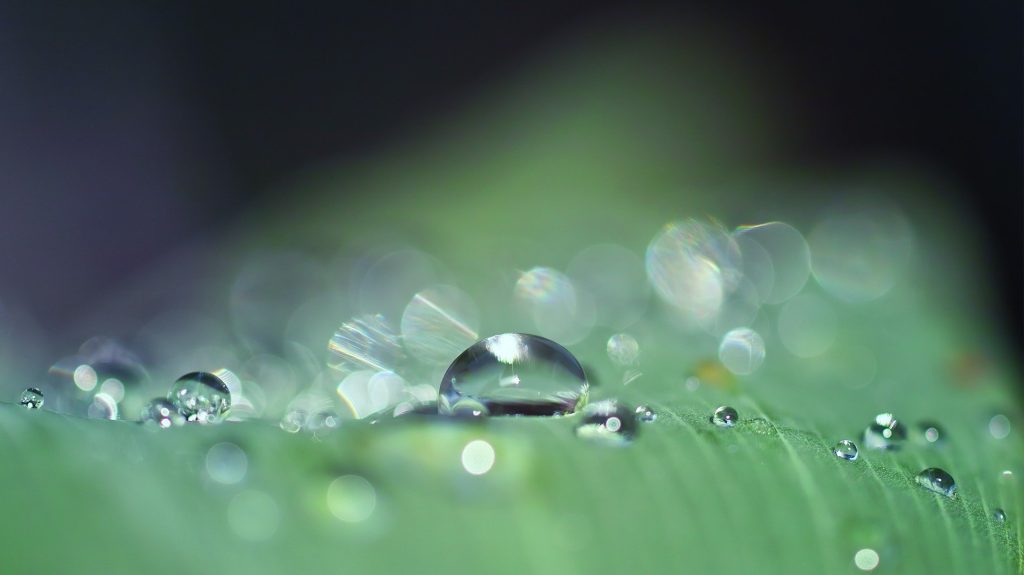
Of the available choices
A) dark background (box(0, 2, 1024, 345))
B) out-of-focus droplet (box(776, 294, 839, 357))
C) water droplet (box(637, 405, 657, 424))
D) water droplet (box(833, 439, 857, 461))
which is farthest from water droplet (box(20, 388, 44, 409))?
dark background (box(0, 2, 1024, 345))

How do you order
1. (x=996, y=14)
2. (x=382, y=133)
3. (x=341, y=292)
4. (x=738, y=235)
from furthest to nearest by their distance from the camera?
(x=382, y=133) < (x=996, y=14) < (x=738, y=235) < (x=341, y=292)

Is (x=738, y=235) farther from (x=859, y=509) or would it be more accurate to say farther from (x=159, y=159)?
(x=159, y=159)

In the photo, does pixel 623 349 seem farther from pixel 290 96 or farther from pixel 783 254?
pixel 290 96

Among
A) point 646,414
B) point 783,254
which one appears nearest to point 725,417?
point 646,414

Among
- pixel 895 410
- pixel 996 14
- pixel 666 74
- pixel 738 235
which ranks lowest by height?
pixel 895 410

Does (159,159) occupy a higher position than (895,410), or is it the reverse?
(159,159)

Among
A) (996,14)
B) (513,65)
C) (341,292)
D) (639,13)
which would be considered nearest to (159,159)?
(513,65)
